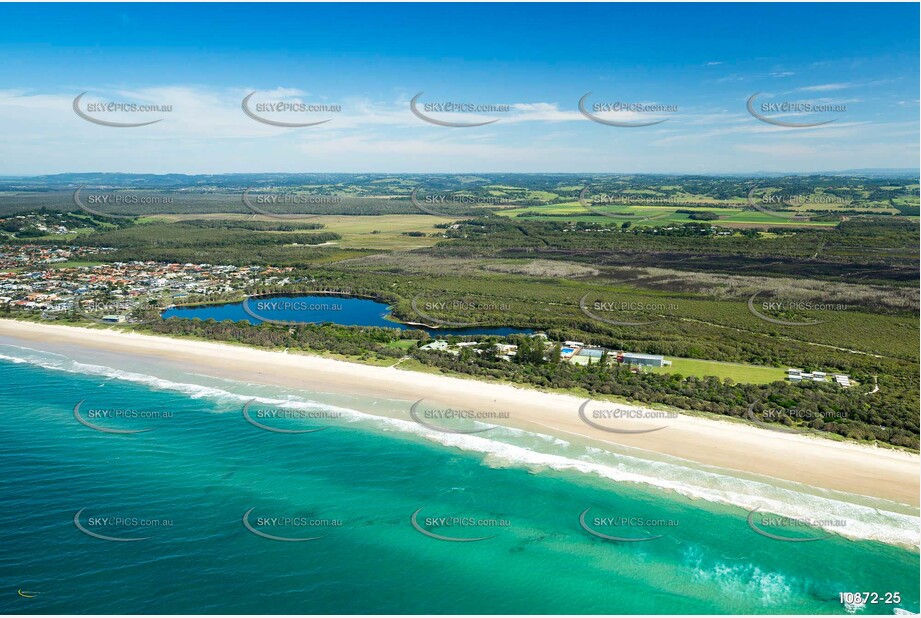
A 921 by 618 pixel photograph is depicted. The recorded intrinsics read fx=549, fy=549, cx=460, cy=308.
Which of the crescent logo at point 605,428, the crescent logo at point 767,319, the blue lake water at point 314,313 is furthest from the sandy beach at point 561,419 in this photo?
the crescent logo at point 767,319

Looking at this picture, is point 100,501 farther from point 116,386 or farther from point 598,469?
point 598,469

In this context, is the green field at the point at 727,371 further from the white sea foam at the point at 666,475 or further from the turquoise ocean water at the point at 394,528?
the turquoise ocean water at the point at 394,528

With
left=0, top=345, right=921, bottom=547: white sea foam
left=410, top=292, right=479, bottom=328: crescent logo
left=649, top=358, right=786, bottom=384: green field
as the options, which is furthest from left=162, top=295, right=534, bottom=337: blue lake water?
left=0, top=345, right=921, bottom=547: white sea foam

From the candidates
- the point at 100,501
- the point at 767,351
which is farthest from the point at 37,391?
the point at 767,351

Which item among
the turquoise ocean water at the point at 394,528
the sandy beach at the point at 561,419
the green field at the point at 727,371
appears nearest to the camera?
the turquoise ocean water at the point at 394,528

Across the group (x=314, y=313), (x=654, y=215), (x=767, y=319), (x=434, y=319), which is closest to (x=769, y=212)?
(x=654, y=215)

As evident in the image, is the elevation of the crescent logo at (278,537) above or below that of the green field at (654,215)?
below
